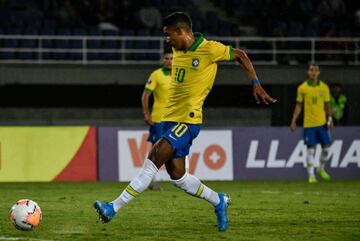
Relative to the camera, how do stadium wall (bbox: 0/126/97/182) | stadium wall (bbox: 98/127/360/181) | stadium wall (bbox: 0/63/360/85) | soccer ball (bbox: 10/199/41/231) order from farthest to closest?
stadium wall (bbox: 0/63/360/85) < stadium wall (bbox: 98/127/360/181) < stadium wall (bbox: 0/126/97/182) < soccer ball (bbox: 10/199/41/231)

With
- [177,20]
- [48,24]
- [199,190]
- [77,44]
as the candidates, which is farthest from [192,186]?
[48,24]

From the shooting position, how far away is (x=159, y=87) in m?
17.0

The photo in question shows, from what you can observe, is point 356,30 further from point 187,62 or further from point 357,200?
point 187,62

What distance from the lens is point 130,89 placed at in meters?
28.3

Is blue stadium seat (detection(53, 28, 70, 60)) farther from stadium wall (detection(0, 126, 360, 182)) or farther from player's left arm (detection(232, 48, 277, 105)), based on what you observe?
player's left arm (detection(232, 48, 277, 105))

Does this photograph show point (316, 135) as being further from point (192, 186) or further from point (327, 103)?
point (192, 186)

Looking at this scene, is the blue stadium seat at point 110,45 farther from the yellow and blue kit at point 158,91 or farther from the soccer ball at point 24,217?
the soccer ball at point 24,217

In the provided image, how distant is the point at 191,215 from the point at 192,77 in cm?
255

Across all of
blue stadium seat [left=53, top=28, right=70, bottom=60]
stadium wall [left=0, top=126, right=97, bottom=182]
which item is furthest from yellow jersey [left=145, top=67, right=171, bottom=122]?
blue stadium seat [left=53, top=28, right=70, bottom=60]

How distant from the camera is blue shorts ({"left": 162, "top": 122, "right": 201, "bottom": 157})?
10.4 meters

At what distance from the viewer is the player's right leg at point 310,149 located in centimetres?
2061

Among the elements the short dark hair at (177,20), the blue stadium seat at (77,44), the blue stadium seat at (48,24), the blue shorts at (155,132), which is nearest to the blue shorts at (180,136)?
the short dark hair at (177,20)

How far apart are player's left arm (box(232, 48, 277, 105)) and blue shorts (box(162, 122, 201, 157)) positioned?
0.80m

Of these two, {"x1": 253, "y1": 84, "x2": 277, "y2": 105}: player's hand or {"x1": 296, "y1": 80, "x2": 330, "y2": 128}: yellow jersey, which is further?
{"x1": 296, "y1": 80, "x2": 330, "y2": 128}: yellow jersey
